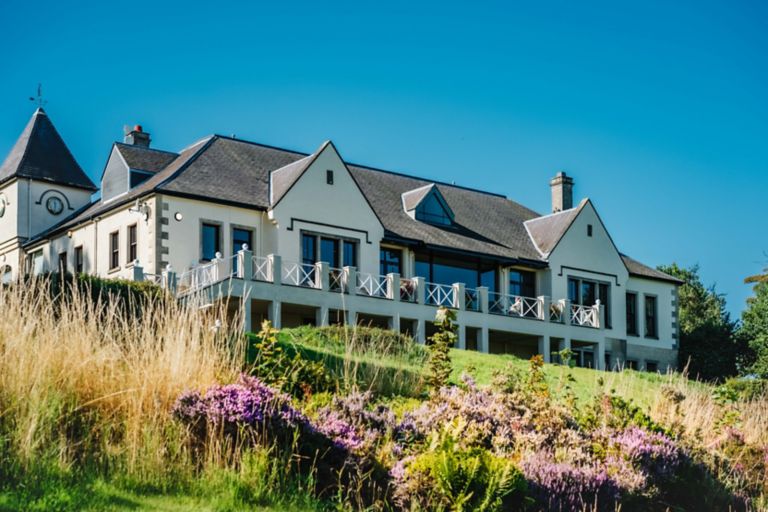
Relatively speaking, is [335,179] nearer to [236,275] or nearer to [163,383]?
[236,275]

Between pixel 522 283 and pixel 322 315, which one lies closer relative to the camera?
pixel 322 315

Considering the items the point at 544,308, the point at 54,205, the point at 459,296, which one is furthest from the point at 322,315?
the point at 54,205

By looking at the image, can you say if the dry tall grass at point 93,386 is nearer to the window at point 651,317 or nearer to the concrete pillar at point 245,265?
the concrete pillar at point 245,265

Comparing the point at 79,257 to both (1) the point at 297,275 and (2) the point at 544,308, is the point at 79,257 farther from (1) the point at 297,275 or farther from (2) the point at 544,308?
(2) the point at 544,308

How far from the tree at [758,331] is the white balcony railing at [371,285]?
15487mm

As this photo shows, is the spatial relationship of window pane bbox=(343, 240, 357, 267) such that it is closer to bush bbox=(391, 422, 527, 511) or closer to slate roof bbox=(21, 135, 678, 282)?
slate roof bbox=(21, 135, 678, 282)

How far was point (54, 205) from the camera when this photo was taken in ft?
123

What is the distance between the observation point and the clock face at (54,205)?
3747 cm

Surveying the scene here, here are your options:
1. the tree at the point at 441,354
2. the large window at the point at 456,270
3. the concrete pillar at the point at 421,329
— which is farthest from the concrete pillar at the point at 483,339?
the tree at the point at 441,354

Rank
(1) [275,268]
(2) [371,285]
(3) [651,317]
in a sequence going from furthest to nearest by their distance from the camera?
(3) [651,317], (2) [371,285], (1) [275,268]

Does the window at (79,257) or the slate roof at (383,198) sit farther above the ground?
the slate roof at (383,198)

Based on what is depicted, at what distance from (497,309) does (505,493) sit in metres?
26.9

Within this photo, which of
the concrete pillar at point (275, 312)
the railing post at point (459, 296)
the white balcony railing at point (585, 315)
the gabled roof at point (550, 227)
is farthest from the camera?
the gabled roof at point (550, 227)

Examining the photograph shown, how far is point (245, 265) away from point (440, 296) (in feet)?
25.5
